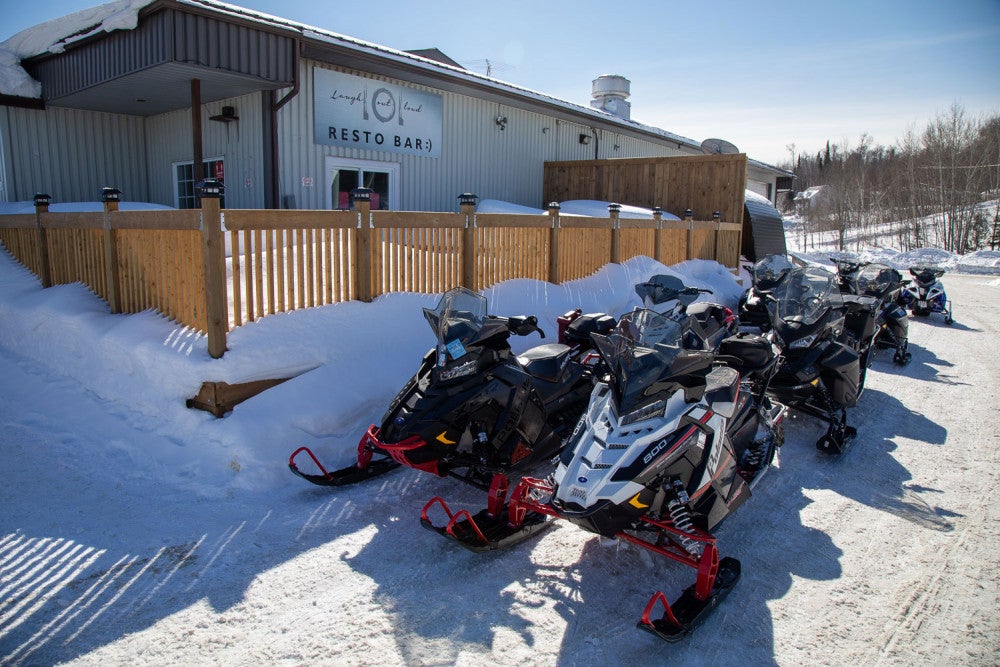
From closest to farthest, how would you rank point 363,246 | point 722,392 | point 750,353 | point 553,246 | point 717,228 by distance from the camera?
1. point 722,392
2. point 750,353
3. point 363,246
4. point 553,246
5. point 717,228

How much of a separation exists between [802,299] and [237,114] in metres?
8.26

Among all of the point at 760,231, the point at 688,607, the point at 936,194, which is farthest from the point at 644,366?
the point at 936,194

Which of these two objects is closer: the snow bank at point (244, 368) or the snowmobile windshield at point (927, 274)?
the snow bank at point (244, 368)

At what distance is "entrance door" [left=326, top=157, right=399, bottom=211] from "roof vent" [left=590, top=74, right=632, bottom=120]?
11.4m

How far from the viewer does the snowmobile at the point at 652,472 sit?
2.73 m

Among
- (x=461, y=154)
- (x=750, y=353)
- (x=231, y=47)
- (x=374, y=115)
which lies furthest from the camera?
(x=461, y=154)

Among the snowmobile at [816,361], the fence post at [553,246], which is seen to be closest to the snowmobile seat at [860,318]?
the snowmobile at [816,361]

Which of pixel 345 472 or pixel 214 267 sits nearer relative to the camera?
pixel 345 472

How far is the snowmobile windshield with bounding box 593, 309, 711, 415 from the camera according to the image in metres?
2.87

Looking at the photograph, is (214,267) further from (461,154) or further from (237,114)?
(461,154)

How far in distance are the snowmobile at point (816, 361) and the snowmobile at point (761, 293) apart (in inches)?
52.7

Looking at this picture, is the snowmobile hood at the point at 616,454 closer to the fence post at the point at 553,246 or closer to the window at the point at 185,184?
the fence post at the point at 553,246

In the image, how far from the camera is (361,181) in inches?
402

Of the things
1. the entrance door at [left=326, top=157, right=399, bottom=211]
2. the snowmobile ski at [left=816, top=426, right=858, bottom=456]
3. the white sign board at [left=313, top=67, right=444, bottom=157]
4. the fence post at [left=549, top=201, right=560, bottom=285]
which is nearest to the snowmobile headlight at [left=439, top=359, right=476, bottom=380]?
the snowmobile ski at [left=816, top=426, right=858, bottom=456]
